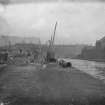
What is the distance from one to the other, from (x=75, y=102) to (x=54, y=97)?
1173 millimetres

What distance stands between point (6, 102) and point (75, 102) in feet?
9.60

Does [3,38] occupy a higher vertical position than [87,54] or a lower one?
higher

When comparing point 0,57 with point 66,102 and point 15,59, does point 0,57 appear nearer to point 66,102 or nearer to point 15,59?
point 15,59

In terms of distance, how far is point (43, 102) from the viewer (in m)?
7.12

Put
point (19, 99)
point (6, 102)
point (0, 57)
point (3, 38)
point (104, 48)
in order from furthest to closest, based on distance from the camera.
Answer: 1. point (104, 48)
2. point (3, 38)
3. point (0, 57)
4. point (19, 99)
5. point (6, 102)

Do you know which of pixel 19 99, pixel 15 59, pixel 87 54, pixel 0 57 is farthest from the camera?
pixel 87 54


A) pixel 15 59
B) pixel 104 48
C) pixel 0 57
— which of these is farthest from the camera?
pixel 104 48

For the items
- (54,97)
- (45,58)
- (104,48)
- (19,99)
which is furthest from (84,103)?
(104,48)

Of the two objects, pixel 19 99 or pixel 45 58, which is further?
pixel 45 58

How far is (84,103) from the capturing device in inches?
278

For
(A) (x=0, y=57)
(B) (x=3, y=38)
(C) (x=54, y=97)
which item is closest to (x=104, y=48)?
(B) (x=3, y=38)

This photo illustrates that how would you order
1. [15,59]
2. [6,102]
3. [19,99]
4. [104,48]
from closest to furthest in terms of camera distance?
[6,102], [19,99], [15,59], [104,48]

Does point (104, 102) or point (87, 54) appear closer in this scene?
point (104, 102)

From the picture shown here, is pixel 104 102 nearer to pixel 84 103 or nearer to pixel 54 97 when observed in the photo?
pixel 84 103
